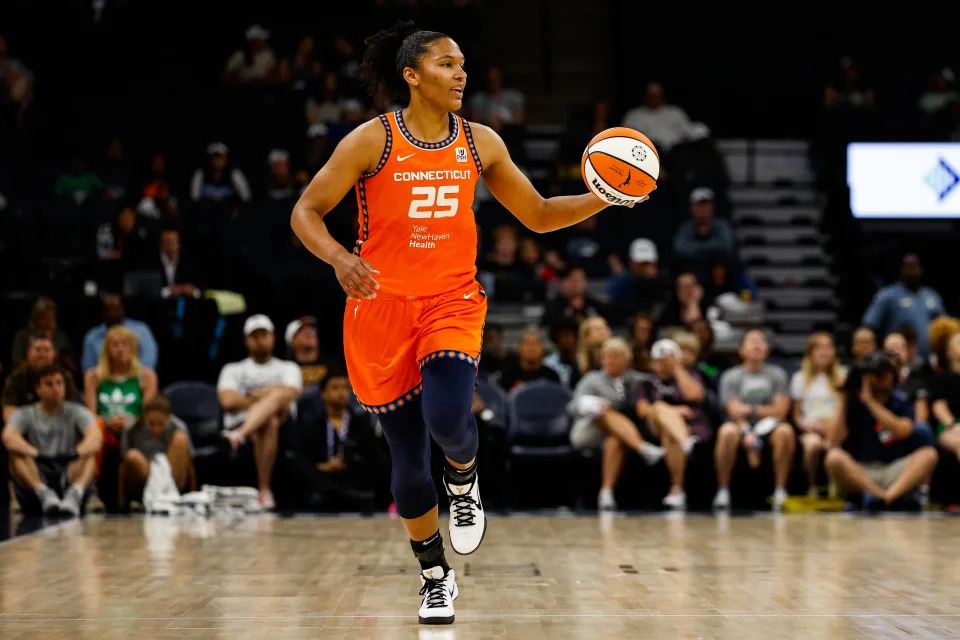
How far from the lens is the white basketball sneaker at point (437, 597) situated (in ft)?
14.9

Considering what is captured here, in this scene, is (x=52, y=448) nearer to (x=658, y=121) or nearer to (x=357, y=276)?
(x=357, y=276)

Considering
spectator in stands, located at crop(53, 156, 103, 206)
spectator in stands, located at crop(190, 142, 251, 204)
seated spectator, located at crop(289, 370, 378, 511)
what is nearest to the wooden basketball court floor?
seated spectator, located at crop(289, 370, 378, 511)

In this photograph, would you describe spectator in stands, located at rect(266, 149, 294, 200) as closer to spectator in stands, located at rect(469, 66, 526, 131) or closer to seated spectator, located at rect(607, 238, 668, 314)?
spectator in stands, located at rect(469, 66, 526, 131)

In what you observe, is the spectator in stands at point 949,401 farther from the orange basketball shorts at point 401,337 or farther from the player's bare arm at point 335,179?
the player's bare arm at point 335,179

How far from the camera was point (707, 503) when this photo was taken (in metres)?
9.82

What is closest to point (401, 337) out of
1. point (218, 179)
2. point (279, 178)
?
point (279, 178)

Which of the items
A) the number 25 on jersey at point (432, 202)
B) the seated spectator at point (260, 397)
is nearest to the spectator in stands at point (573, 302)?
the seated spectator at point (260, 397)

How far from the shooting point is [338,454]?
9430mm

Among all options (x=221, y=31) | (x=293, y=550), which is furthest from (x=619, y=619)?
(x=221, y=31)

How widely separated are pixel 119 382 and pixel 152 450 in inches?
32.6

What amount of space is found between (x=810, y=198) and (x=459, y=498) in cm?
1096

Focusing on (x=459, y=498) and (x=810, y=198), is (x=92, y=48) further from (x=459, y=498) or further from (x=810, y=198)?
(x=459, y=498)

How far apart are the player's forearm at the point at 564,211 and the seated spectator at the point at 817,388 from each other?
555 cm

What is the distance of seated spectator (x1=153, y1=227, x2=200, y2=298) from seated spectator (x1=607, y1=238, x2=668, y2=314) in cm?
379
